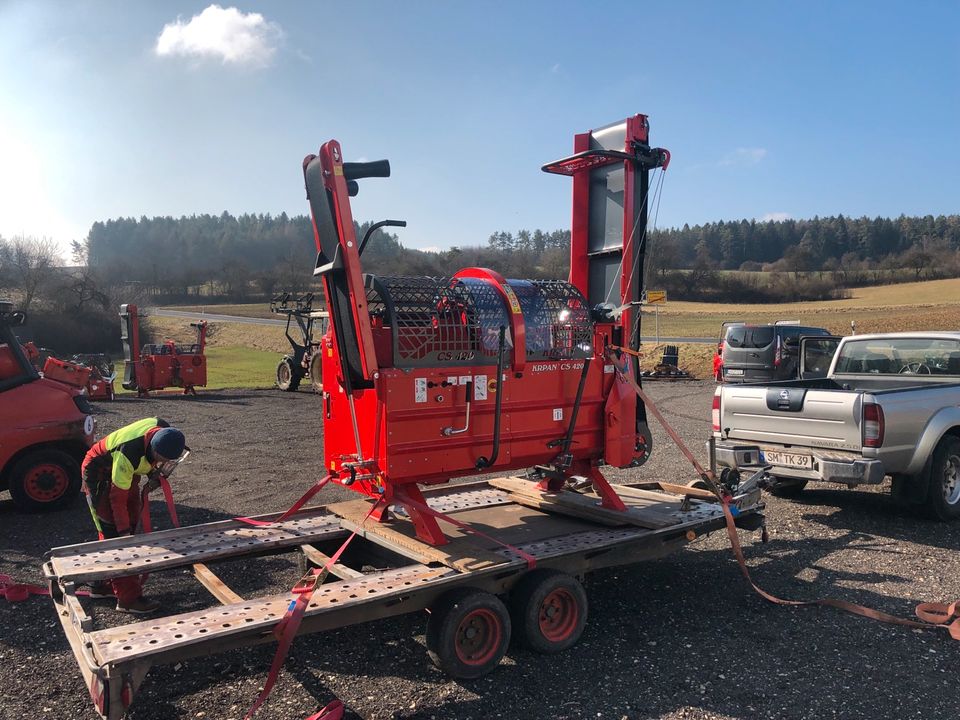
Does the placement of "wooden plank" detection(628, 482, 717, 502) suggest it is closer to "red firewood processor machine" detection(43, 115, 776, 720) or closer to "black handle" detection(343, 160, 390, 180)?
"red firewood processor machine" detection(43, 115, 776, 720)

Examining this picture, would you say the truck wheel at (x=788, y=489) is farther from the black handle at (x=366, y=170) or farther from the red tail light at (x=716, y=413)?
the black handle at (x=366, y=170)

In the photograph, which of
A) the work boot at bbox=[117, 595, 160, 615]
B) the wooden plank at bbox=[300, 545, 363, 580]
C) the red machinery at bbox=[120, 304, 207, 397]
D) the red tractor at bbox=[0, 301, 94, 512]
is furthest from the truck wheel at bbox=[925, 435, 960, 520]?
the red machinery at bbox=[120, 304, 207, 397]

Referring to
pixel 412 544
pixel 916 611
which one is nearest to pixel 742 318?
pixel 916 611

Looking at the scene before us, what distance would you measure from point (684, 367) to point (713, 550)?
21693mm

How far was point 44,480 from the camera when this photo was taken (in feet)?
26.5

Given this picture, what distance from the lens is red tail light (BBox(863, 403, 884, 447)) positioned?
685cm

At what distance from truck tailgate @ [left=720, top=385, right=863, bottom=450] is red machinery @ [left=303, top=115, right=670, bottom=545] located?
2.23m

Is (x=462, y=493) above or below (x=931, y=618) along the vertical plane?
above

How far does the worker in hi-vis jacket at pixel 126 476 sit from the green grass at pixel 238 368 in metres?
18.9

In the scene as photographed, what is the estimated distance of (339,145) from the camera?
4551mm

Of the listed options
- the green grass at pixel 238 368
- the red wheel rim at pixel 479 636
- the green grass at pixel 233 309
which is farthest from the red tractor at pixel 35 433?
the green grass at pixel 233 309

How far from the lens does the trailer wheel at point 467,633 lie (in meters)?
4.16

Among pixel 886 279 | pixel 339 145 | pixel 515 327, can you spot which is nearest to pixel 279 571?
pixel 515 327

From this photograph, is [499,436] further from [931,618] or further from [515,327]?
[931,618]
